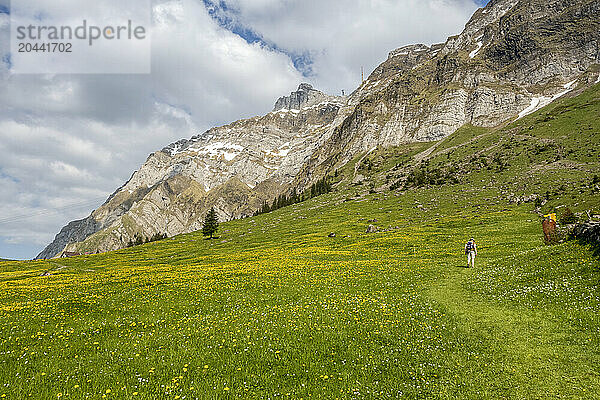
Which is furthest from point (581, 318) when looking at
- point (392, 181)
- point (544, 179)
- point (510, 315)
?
point (392, 181)

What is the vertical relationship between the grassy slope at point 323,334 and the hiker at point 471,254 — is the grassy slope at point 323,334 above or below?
below

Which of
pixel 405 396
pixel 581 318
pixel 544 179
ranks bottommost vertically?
pixel 405 396

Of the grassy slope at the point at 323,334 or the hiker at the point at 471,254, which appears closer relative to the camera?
the grassy slope at the point at 323,334

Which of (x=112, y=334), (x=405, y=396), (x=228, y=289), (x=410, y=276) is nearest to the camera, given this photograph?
(x=405, y=396)

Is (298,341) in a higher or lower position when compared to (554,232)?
lower

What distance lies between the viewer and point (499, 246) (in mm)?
42594

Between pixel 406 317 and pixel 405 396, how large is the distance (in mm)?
7843

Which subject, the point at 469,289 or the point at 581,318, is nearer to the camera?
the point at 581,318

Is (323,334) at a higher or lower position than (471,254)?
lower

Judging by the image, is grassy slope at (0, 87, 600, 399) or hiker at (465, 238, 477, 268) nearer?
grassy slope at (0, 87, 600, 399)

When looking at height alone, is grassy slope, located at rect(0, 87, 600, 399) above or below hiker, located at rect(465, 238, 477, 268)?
below

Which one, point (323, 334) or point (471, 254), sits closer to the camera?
point (323, 334)

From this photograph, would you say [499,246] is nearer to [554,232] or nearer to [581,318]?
[554,232]

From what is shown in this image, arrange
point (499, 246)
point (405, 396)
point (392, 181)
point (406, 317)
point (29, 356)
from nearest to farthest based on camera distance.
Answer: point (405, 396), point (29, 356), point (406, 317), point (499, 246), point (392, 181)
